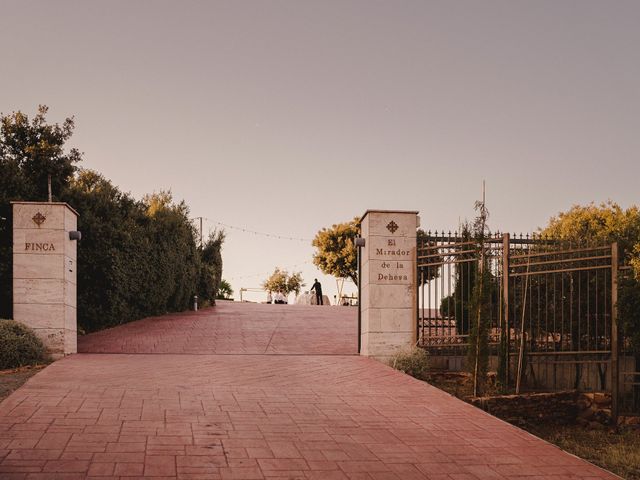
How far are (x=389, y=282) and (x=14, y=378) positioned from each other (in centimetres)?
670

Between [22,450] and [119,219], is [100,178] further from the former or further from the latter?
[22,450]

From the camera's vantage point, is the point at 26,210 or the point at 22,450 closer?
the point at 22,450

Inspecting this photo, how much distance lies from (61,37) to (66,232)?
429 cm

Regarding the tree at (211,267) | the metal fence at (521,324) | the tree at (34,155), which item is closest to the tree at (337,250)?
the tree at (211,267)

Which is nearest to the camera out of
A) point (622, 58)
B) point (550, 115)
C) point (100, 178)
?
point (622, 58)

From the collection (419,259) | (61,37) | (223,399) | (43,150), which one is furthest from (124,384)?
(43,150)

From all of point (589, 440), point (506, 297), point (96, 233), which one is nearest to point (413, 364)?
point (506, 297)

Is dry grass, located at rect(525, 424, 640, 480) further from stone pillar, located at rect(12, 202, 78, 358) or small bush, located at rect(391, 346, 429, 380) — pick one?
stone pillar, located at rect(12, 202, 78, 358)

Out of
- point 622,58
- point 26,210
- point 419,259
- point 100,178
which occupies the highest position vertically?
point 622,58

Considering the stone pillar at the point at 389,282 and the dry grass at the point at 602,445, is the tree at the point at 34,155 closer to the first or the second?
the stone pillar at the point at 389,282

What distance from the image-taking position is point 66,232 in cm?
1234

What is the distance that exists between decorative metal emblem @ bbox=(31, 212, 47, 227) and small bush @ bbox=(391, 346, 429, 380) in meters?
6.91

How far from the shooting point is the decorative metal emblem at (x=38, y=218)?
1216cm

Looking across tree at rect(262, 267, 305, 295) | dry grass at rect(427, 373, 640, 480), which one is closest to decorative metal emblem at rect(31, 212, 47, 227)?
dry grass at rect(427, 373, 640, 480)
